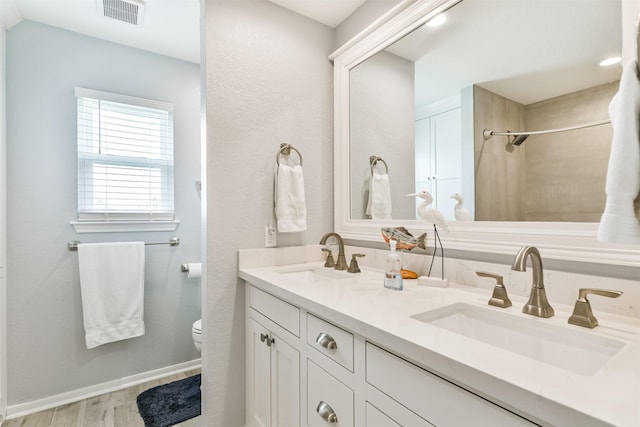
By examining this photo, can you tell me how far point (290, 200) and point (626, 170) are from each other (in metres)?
1.36

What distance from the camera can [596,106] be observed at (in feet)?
3.06

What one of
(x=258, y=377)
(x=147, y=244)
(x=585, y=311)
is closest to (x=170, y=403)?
(x=258, y=377)

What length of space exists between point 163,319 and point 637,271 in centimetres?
271

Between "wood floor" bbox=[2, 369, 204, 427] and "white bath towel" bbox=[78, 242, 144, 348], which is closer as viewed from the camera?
"wood floor" bbox=[2, 369, 204, 427]

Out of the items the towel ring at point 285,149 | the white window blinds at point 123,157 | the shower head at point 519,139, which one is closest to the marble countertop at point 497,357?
the shower head at point 519,139

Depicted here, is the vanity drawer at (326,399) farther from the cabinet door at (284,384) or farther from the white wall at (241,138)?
the white wall at (241,138)

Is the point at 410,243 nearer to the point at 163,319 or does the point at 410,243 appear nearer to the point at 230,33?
the point at 230,33

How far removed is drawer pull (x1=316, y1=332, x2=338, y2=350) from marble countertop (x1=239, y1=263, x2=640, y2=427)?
0.07 m

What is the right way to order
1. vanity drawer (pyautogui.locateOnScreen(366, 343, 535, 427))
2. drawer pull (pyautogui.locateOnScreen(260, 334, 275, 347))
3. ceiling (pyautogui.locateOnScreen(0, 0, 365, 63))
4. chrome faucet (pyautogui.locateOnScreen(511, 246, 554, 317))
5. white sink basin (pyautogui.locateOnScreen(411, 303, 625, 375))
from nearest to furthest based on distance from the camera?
vanity drawer (pyautogui.locateOnScreen(366, 343, 535, 427)) < white sink basin (pyautogui.locateOnScreen(411, 303, 625, 375)) < chrome faucet (pyautogui.locateOnScreen(511, 246, 554, 317)) < drawer pull (pyautogui.locateOnScreen(260, 334, 275, 347)) < ceiling (pyautogui.locateOnScreen(0, 0, 365, 63))

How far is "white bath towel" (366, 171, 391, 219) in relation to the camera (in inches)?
66.1

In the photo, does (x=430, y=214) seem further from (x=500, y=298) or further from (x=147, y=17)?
(x=147, y=17)

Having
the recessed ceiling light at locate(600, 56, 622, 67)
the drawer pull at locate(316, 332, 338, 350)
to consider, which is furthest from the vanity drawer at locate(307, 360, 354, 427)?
the recessed ceiling light at locate(600, 56, 622, 67)

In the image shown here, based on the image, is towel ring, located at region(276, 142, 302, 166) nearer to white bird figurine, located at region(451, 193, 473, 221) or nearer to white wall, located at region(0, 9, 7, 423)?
white bird figurine, located at region(451, 193, 473, 221)

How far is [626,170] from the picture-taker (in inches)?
22.0
